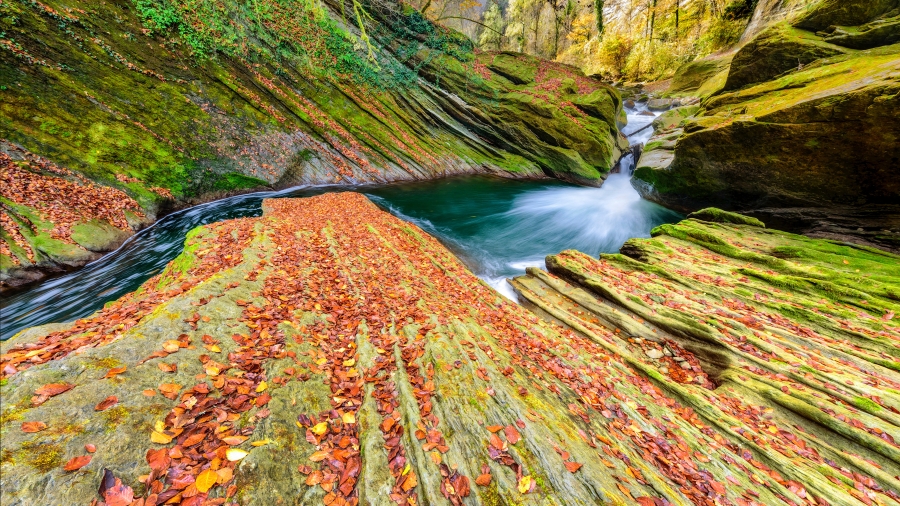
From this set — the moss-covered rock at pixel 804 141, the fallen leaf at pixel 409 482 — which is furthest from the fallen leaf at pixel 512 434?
the moss-covered rock at pixel 804 141

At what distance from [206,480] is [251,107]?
17585 millimetres

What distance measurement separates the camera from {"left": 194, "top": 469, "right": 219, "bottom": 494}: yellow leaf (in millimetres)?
2201

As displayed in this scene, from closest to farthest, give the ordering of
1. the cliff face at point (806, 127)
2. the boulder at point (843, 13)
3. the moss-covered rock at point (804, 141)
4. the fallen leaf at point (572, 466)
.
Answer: the fallen leaf at point (572, 466)
the moss-covered rock at point (804, 141)
the cliff face at point (806, 127)
the boulder at point (843, 13)

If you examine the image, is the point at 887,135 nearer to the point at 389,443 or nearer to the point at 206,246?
the point at 389,443

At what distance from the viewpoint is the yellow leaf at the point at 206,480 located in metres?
2.20

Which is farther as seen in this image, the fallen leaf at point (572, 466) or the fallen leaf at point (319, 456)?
the fallen leaf at point (572, 466)

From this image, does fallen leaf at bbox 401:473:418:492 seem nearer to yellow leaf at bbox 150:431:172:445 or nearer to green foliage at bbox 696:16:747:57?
yellow leaf at bbox 150:431:172:445

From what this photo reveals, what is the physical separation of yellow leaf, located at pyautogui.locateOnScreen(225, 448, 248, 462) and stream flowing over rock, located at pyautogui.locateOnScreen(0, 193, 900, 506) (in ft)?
0.05

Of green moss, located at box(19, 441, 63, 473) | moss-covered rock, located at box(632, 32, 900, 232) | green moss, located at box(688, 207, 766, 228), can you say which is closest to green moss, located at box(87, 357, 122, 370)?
green moss, located at box(19, 441, 63, 473)

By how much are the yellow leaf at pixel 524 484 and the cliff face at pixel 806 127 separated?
12271 millimetres

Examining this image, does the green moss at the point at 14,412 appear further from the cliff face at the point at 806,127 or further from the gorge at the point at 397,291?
the cliff face at the point at 806,127

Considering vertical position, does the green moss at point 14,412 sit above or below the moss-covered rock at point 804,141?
below

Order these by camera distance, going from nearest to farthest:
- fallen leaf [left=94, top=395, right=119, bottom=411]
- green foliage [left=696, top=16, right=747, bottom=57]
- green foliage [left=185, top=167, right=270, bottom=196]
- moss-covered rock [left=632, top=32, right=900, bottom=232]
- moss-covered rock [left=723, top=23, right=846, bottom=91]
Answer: fallen leaf [left=94, top=395, right=119, bottom=411], moss-covered rock [left=632, top=32, right=900, bottom=232], moss-covered rock [left=723, top=23, right=846, bottom=91], green foliage [left=185, top=167, right=270, bottom=196], green foliage [left=696, top=16, right=747, bottom=57]

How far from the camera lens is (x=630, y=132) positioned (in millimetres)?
27156
